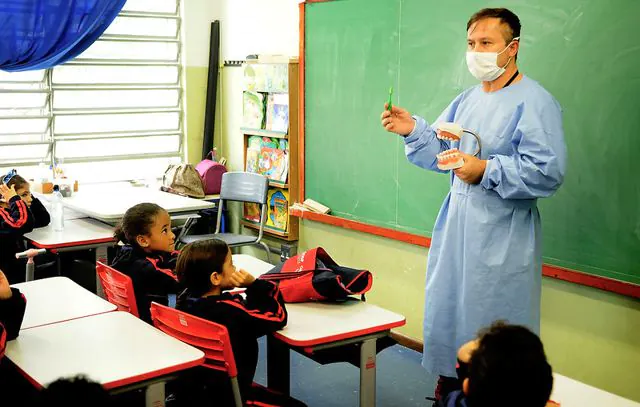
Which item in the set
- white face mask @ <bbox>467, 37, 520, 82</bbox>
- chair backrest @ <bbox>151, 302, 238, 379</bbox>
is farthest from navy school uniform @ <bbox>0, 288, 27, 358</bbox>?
white face mask @ <bbox>467, 37, 520, 82</bbox>

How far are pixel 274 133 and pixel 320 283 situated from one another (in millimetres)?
2832

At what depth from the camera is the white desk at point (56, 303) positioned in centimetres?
289

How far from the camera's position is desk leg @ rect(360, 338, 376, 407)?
111 inches

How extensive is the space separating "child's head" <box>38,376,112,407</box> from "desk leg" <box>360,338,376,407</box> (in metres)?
1.55

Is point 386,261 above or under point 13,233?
under

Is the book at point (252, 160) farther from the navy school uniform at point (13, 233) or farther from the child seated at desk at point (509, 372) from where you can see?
the child seated at desk at point (509, 372)

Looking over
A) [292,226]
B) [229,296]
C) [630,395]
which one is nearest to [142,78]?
[292,226]

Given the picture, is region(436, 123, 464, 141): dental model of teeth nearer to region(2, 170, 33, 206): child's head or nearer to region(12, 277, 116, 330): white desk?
region(12, 277, 116, 330): white desk

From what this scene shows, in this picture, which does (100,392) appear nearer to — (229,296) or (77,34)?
(229,296)

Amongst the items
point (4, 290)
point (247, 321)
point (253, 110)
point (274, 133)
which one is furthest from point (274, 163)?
point (4, 290)

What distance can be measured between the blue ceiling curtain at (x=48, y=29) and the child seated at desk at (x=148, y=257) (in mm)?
2603

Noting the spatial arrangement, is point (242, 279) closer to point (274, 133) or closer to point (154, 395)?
point (154, 395)

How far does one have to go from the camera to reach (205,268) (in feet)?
9.20

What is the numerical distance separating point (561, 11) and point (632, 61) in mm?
450
